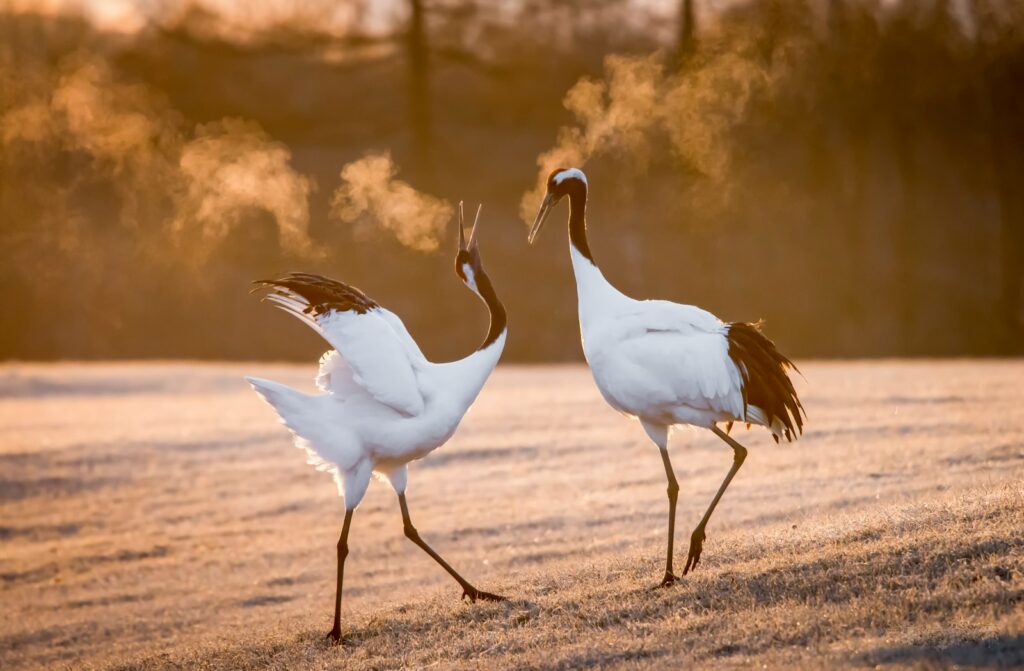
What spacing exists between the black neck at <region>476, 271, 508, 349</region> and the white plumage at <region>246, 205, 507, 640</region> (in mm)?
39

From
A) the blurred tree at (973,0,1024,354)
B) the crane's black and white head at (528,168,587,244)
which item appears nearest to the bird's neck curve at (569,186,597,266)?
the crane's black and white head at (528,168,587,244)

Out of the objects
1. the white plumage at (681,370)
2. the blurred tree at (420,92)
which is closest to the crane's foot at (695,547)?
the white plumage at (681,370)

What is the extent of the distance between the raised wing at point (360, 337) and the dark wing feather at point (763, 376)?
65.9 inches

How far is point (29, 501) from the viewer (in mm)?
12562

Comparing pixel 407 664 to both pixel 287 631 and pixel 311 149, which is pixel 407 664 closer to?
pixel 287 631

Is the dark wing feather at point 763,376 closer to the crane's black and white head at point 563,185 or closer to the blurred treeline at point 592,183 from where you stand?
the crane's black and white head at point 563,185

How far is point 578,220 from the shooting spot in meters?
7.23

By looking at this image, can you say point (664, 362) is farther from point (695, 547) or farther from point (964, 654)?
point (964, 654)

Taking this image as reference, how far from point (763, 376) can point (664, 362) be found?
53cm

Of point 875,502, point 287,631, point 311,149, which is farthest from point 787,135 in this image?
point 287,631

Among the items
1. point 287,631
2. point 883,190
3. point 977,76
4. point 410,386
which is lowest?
point 287,631

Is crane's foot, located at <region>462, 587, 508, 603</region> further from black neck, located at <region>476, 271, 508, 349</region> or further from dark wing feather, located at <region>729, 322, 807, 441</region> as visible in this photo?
dark wing feather, located at <region>729, 322, 807, 441</region>

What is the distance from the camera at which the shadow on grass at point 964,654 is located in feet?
15.4

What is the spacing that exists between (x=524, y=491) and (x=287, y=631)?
4.27 m
